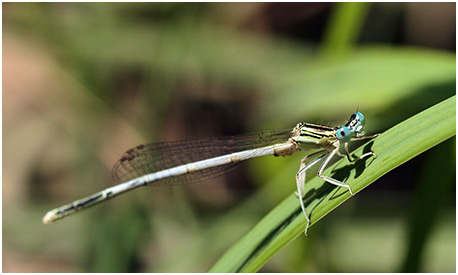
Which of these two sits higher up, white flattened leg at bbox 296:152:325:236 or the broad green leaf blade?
white flattened leg at bbox 296:152:325:236

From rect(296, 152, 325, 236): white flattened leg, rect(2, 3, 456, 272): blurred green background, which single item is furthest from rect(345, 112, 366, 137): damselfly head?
rect(2, 3, 456, 272): blurred green background

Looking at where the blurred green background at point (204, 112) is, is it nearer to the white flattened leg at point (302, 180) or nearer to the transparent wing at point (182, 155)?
the transparent wing at point (182, 155)

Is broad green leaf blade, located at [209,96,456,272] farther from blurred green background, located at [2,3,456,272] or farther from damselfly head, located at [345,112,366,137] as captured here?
blurred green background, located at [2,3,456,272]

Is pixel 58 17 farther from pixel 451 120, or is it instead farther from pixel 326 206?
pixel 451 120

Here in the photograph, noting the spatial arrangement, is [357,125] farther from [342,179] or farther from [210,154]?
[210,154]

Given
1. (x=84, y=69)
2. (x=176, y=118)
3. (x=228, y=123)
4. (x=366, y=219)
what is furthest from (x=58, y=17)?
Result: (x=366, y=219)

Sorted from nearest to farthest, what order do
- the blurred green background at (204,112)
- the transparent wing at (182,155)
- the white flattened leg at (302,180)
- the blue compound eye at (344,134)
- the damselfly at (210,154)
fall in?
the white flattened leg at (302,180) < the blue compound eye at (344,134) < the damselfly at (210,154) < the transparent wing at (182,155) < the blurred green background at (204,112)

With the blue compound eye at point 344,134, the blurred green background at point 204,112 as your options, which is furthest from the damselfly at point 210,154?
the blurred green background at point 204,112
